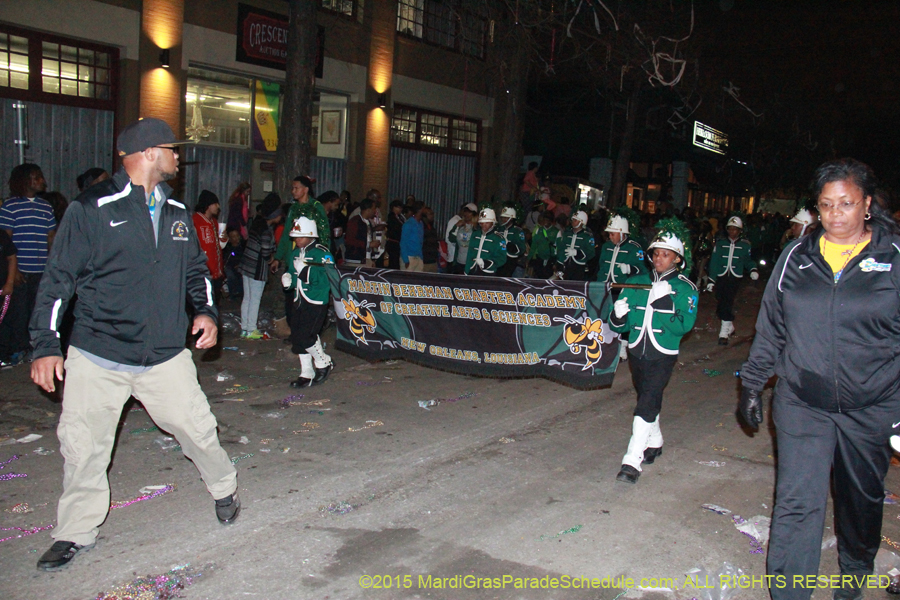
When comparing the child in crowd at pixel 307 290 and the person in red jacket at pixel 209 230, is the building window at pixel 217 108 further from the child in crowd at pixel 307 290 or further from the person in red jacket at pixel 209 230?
the child in crowd at pixel 307 290

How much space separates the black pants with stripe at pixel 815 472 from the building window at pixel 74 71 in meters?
12.3

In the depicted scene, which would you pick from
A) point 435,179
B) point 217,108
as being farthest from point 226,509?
point 435,179

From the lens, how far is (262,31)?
14.9m

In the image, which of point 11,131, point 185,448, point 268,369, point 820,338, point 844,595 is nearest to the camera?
point 820,338

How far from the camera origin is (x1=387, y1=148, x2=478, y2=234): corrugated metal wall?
18922 millimetres

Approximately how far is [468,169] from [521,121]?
602cm

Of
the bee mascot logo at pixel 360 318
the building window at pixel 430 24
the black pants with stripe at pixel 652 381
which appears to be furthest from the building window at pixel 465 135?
the black pants with stripe at pixel 652 381

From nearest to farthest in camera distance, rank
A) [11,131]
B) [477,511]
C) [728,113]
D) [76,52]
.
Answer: [477,511], [11,131], [76,52], [728,113]

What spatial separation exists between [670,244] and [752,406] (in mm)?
2053

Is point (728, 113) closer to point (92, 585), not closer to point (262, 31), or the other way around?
point (262, 31)

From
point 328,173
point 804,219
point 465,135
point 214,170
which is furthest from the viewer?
point 465,135

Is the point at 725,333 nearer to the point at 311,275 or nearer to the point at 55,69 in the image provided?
the point at 311,275

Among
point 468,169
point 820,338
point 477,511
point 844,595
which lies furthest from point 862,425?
point 468,169

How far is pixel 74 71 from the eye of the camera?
12.3 meters
